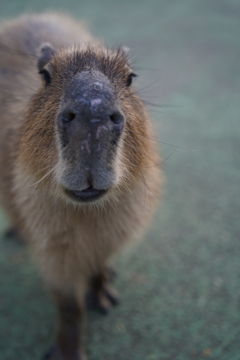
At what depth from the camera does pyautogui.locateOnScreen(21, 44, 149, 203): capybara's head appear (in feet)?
4.43

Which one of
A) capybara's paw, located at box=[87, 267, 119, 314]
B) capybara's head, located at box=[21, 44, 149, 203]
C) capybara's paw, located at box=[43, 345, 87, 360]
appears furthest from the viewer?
capybara's paw, located at box=[87, 267, 119, 314]

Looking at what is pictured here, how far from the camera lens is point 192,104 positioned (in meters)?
4.79

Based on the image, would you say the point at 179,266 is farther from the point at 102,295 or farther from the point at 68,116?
the point at 68,116

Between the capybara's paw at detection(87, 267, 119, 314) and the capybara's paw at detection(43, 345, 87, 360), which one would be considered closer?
the capybara's paw at detection(43, 345, 87, 360)

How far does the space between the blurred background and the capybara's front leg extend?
0.11 meters

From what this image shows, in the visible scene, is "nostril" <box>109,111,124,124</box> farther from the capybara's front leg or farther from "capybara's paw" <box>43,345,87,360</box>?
"capybara's paw" <box>43,345,87,360</box>

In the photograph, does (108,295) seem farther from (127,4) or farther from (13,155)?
(127,4)

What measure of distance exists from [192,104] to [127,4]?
4487mm

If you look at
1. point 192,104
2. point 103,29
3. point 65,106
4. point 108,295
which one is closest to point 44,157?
point 65,106

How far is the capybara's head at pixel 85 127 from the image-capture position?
135 cm

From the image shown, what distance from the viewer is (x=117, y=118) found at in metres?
1.41

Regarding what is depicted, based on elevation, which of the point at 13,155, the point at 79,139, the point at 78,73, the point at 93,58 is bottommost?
the point at 13,155

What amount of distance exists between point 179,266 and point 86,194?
1.70 m

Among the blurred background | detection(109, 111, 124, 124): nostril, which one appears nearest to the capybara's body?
detection(109, 111, 124, 124): nostril
